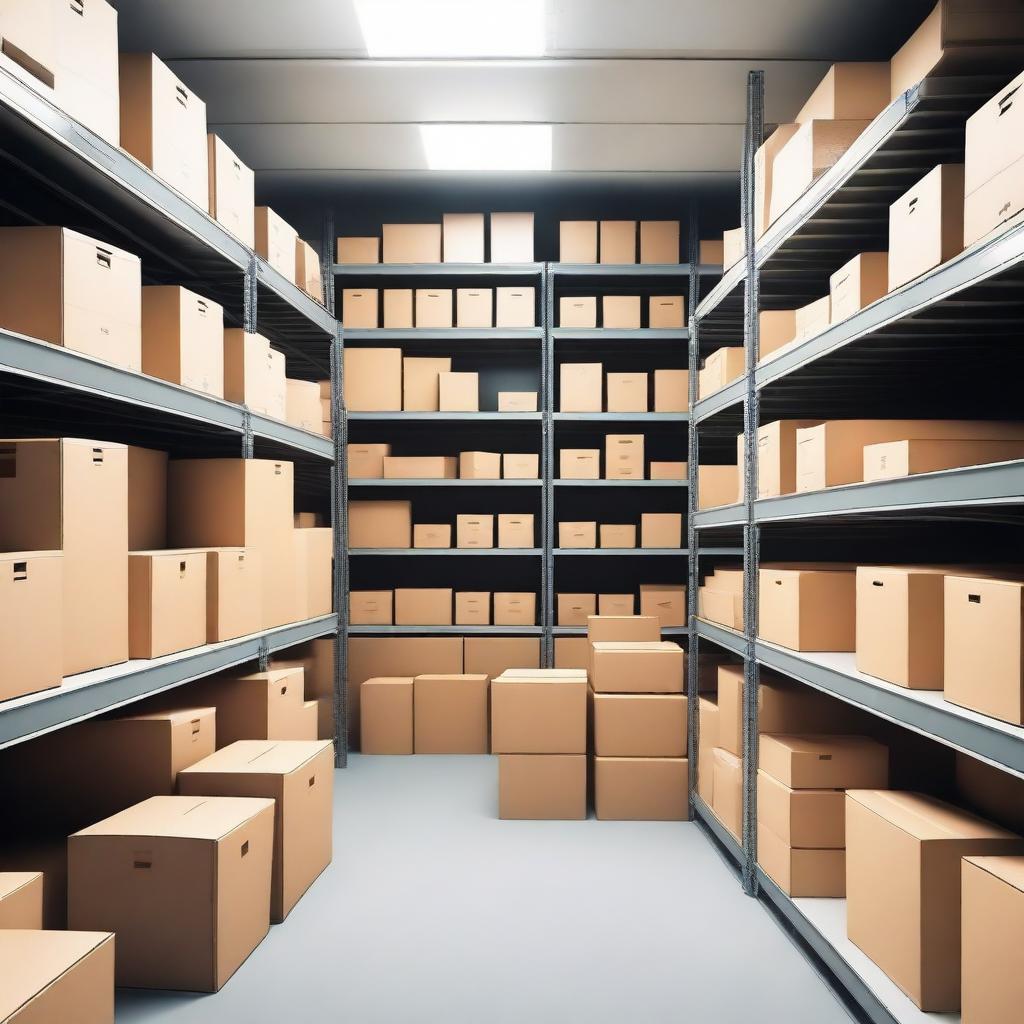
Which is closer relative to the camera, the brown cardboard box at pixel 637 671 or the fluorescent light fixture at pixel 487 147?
the brown cardboard box at pixel 637 671

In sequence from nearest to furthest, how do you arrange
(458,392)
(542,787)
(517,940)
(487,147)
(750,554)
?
(517,940) → (750,554) → (542,787) → (487,147) → (458,392)

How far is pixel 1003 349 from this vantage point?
7.07 ft

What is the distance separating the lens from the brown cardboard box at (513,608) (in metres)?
4.34

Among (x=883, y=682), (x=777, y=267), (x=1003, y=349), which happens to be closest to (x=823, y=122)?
(x=777, y=267)

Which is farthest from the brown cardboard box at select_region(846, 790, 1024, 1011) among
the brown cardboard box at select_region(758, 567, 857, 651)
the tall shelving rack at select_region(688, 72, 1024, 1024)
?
the brown cardboard box at select_region(758, 567, 857, 651)

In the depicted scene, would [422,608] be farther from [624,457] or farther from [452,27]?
[452,27]

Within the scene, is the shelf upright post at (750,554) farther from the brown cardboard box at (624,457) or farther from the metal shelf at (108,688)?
the metal shelf at (108,688)

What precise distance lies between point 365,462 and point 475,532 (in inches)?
28.1

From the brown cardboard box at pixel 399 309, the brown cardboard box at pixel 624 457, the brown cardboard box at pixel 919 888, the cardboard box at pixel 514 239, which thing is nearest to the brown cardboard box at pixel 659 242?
the cardboard box at pixel 514 239

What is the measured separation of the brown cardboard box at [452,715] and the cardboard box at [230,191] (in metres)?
2.34

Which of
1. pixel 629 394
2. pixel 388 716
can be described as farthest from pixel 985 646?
pixel 388 716

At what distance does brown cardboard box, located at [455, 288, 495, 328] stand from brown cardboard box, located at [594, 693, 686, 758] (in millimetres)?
2166

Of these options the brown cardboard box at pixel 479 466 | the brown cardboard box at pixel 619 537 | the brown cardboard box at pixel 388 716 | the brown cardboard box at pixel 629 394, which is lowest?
the brown cardboard box at pixel 388 716

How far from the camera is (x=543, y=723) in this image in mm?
3229
